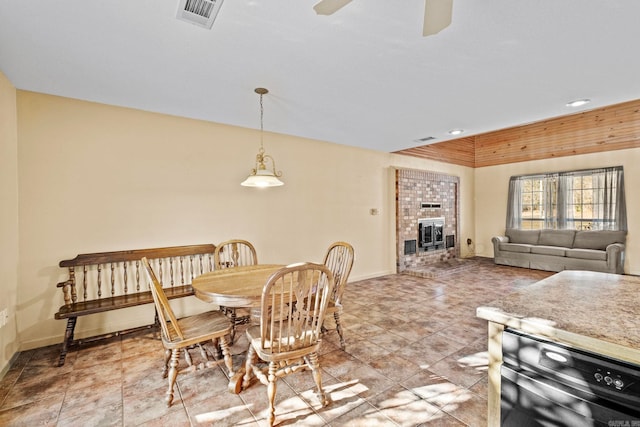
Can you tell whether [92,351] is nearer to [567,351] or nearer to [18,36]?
[18,36]

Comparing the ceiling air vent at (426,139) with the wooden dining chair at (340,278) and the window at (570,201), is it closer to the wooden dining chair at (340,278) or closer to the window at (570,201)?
the wooden dining chair at (340,278)

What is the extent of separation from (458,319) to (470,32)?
2.99 meters

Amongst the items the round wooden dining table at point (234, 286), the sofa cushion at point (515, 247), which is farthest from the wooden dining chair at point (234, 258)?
the sofa cushion at point (515, 247)

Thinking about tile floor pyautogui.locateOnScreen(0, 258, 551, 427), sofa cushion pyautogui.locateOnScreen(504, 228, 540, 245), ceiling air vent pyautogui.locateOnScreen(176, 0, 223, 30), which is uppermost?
ceiling air vent pyautogui.locateOnScreen(176, 0, 223, 30)

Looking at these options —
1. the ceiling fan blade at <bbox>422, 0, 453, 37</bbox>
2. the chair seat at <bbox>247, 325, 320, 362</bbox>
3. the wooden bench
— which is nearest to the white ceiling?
the ceiling fan blade at <bbox>422, 0, 453, 37</bbox>

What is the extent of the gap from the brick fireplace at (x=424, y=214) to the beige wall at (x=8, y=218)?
5484 mm

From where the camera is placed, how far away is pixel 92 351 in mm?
2754

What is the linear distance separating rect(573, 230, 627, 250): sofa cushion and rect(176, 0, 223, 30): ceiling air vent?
752 cm

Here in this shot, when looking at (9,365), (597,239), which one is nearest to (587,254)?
(597,239)

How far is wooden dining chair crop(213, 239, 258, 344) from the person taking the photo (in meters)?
3.25

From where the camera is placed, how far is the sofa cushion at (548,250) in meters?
5.79

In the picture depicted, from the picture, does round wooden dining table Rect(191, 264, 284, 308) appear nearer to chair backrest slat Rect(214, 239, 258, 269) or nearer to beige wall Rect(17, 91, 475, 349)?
chair backrest slat Rect(214, 239, 258, 269)

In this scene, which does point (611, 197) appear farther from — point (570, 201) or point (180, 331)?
point (180, 331)

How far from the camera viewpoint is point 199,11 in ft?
5.58
